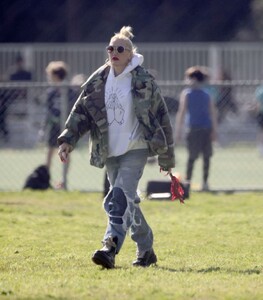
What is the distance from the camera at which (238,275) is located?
8391mm

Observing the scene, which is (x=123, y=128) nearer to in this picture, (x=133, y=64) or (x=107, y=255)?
(x=133, y=64)

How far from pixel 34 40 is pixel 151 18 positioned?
3203 mm

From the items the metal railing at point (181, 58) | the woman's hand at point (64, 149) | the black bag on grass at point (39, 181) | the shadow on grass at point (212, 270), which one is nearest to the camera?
the shadow on grass at point (212, 270)

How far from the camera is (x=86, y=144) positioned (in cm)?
2038

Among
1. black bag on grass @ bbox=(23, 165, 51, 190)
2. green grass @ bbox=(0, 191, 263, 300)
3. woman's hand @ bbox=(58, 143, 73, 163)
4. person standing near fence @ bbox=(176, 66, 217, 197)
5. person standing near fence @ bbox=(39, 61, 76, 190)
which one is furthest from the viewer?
person standing near fence @ bbox=(39, 61, 76, 190)

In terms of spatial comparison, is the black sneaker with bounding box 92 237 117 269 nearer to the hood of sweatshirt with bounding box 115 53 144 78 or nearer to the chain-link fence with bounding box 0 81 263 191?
the hood of sweatshirt with bounding box 115 53 144 78

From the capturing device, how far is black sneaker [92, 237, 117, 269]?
8.58m

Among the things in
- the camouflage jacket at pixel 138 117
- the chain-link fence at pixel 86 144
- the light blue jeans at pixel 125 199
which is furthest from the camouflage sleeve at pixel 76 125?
the chain-link fence at pixel 86 144

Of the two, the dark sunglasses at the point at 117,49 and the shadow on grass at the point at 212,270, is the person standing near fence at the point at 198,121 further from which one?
the shadow on grass at the point at 212,270

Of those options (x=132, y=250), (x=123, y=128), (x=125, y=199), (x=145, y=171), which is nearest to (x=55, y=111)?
(x=145, y=171)

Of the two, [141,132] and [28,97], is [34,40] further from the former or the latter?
[141,132]

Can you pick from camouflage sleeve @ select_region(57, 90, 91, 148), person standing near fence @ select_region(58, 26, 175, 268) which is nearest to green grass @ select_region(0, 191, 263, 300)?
person standing near fence @ select_region(58, 26, 175, 268)

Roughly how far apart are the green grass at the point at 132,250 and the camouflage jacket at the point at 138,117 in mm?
913

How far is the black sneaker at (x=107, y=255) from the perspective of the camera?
8578 millimetres
